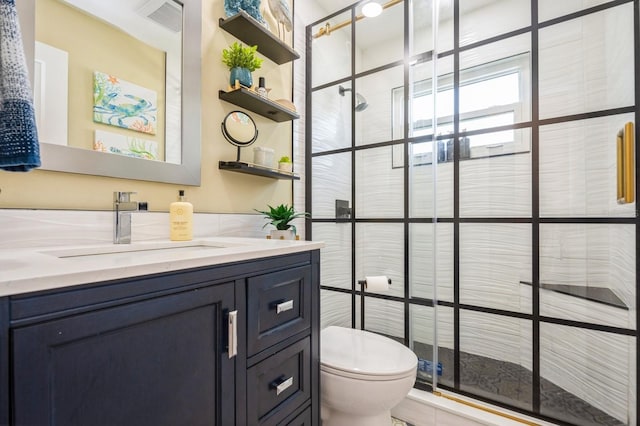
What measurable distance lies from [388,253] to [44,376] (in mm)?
1492

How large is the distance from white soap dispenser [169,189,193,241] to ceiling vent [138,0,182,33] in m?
0.69

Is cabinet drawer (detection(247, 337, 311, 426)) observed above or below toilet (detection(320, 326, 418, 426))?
above

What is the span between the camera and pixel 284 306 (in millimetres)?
892

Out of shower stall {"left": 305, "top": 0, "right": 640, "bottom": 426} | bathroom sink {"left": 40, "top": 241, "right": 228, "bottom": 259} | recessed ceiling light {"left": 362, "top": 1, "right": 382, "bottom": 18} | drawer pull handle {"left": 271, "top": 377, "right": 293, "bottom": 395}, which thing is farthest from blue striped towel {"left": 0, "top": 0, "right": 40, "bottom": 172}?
recessed ceiling light {"left": 362, "top": 1, "right": 382, "bottom": 18}

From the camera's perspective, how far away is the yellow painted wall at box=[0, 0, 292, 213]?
0.88 m

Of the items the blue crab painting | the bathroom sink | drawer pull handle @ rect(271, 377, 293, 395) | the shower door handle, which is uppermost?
the blue crab painting

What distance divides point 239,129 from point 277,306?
3.12ft

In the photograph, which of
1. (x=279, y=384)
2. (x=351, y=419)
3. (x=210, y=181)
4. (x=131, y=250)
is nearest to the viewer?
(x=279, y=384)

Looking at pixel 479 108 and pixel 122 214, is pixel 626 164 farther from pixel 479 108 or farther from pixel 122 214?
pixel 122 214

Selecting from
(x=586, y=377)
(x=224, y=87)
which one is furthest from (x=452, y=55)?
(x=586, y=377)

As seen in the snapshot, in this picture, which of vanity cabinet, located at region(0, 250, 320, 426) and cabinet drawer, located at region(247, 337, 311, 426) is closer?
vanity cabinet, located at region(0, 250, 320, 426)

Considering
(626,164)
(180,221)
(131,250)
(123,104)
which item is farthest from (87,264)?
(626,164)

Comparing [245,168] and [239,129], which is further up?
[239,129]

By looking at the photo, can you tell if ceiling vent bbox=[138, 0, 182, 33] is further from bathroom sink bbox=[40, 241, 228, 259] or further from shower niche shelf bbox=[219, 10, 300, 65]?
bathroom sink bbox=[40, 241, 228, 259]
